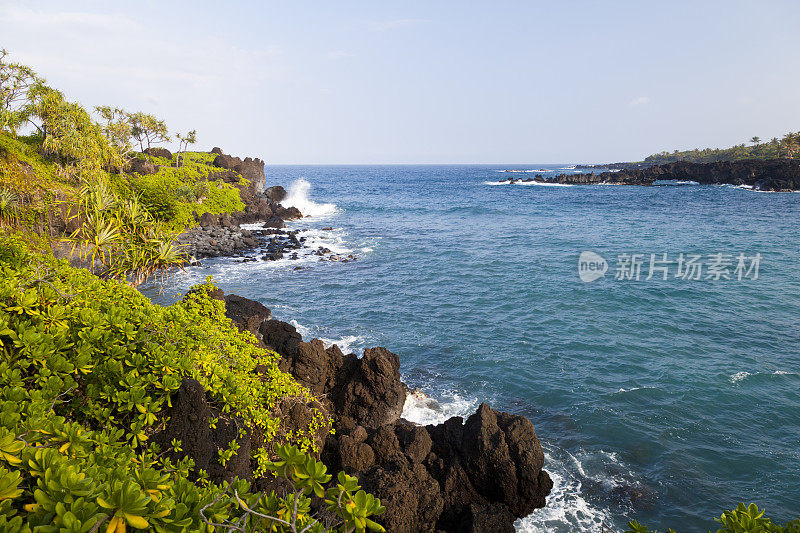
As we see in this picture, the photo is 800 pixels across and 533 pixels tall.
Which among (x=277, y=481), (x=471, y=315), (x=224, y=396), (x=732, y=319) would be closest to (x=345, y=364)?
(x=277, y=481)

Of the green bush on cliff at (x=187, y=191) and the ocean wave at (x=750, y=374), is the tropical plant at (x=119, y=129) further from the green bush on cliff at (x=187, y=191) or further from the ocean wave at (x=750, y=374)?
the ocean wave at (x=750, y=374)

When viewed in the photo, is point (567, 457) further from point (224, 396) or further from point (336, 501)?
point (336, 501)

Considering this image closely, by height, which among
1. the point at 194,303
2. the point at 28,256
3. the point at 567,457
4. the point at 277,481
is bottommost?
the point at 567,457

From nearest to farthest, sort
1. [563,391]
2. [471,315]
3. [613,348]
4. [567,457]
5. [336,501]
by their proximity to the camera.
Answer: [336,501]
[567,457]
[563,391]
[613,348]
[471,315]

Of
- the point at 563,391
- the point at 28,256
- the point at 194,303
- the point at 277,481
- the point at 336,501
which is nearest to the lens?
the point at 336,501

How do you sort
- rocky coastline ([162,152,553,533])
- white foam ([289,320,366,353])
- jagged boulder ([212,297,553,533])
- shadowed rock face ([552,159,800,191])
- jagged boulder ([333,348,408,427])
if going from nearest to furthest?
rocky coastline ([162,152,553,533])
jagged boulder ([212,297,553,533])
jagged boulder ([333,348,408,427])
white foam ([289,320,366,353])
shadowed rock face ([552,159,800,191])

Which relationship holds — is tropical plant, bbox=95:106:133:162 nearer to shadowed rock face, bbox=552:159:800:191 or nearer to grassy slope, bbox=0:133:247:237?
grassy slope, bbox=0:133:247:237

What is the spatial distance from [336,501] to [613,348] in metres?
20.0

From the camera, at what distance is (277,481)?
32.3ft

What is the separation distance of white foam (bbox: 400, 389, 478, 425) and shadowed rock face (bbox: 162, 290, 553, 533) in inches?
47.0

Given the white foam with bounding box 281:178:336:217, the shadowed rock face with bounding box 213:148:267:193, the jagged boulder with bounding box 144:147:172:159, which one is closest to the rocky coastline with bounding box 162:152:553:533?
the white foam with bounding box 281:178:336:217

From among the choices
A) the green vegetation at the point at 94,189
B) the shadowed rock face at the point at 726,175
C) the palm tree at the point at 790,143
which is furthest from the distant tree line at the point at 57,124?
the palm tree at the point at 790,143

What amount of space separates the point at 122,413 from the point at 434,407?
36.0ft

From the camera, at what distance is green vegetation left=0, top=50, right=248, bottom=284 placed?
12.2m
